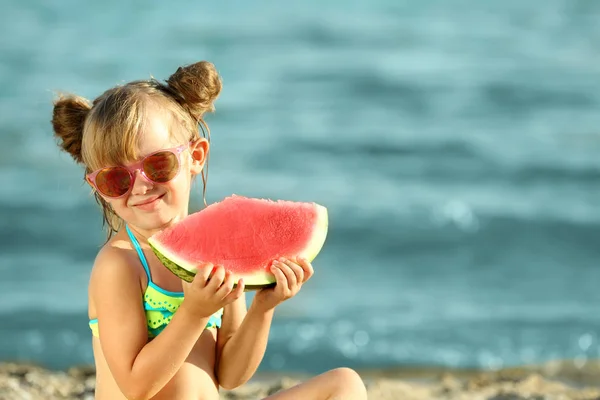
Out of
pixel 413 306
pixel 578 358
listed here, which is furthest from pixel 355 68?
pixel 578 358

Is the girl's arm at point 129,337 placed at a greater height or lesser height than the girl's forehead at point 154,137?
lesser

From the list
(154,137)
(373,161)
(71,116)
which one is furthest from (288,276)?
(373,161)

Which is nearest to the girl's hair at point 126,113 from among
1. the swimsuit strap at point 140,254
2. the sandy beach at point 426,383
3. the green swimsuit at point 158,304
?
the swimsuit strap at point 140,254

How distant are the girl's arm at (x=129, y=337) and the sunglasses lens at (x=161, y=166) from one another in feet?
0.95

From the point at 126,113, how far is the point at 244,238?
585mm

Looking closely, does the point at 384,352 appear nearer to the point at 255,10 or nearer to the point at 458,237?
the point at 458,237

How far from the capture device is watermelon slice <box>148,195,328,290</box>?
3.33 metres

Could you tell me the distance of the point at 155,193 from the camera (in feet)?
11.4

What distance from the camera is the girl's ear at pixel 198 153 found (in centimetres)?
366

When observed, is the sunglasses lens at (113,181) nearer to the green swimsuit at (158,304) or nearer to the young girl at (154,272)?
the young girl at (154,272)

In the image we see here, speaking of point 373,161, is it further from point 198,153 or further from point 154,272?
point 154,272

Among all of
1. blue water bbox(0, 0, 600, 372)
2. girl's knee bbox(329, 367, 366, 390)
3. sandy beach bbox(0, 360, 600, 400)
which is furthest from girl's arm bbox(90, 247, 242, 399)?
blue water bbox(0, 0, 600, 372)

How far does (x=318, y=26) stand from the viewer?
17.7 meters

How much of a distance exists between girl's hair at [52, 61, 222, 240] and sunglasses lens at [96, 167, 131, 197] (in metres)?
0.05
